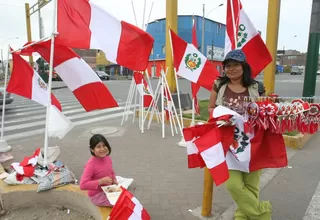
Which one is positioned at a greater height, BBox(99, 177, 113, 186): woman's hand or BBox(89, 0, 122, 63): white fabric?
BBox(89, 0, 122, 63): white fabric

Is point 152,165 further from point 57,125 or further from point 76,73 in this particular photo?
point 76,73

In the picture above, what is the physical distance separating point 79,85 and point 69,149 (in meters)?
2.55

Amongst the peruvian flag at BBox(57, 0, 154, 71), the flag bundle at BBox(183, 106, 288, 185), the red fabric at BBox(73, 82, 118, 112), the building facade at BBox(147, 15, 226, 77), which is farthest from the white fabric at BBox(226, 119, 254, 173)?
the building facade at BBox(147, 15, 226, 77)

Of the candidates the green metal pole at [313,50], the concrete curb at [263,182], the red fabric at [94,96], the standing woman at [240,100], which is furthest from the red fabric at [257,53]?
the green metal pole at [313,50]

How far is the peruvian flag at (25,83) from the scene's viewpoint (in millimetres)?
3801

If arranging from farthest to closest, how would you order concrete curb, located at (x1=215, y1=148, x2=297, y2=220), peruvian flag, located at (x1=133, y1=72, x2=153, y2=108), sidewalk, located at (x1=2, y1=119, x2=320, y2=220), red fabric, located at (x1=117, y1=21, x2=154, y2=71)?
peruvian flag, located at (x1=133, y1=72, x2=153, y2=108)
red fabric, located at (x1=117, y1=21, x2=154, y2=71)
sidewalk, located at (x1=2, y1=119, x2=320, y2=220)
concrete curb, located at (x1=215, y1=148, x2=297, y2=220)

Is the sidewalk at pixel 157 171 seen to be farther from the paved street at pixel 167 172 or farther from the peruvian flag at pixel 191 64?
the peruvian flag at pixel 191 64

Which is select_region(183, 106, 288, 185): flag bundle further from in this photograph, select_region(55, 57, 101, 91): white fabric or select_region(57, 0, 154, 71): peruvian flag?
select_region(55, 57, 101, 91): white fabric

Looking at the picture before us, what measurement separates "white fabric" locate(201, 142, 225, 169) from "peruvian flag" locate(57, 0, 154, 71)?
5.45ft

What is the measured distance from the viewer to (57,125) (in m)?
3.47

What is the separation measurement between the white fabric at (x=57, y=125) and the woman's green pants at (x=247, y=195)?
2152 millimetres

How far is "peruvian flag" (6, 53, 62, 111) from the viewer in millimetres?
3801

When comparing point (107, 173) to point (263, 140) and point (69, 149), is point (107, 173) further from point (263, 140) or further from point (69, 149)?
point (69, 149)

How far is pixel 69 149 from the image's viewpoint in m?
5.70
